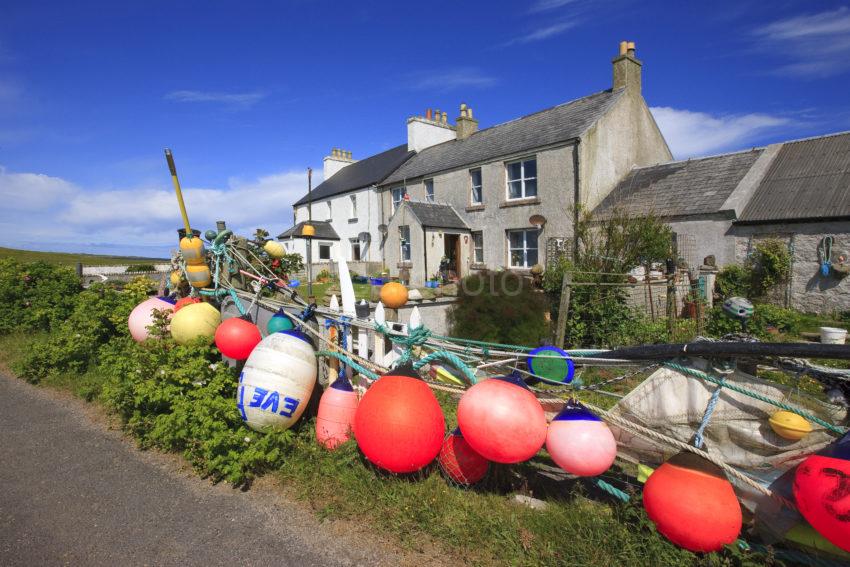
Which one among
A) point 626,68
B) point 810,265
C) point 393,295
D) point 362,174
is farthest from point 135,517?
point 362,174

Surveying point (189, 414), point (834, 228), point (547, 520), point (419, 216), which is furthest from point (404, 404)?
point (419, 216)

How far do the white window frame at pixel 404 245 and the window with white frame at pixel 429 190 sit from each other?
3.31 meters

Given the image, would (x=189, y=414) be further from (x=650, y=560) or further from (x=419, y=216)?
(x=419, y=216)

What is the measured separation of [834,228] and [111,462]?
684 inches

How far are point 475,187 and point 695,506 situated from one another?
20.1 m

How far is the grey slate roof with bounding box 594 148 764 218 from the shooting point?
15.7m

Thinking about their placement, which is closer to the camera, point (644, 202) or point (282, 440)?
point (282, 440)

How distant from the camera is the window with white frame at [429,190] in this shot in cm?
2435

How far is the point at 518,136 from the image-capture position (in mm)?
21156

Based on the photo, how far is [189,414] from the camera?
464 centimetres

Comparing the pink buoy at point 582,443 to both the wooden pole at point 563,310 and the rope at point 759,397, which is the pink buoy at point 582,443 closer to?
the rope at point 759,397

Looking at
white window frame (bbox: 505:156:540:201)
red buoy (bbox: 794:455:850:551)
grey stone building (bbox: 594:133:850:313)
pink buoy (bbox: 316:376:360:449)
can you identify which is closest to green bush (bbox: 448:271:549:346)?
grey stone building (bbox: 594:133:850:313)

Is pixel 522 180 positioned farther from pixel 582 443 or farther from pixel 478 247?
pixel 582 443

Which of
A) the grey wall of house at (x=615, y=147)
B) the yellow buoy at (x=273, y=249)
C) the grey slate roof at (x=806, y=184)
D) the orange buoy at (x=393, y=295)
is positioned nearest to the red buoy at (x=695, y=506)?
the orange buoy at (x=393, y=295)
